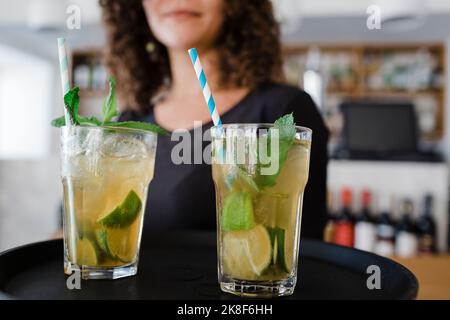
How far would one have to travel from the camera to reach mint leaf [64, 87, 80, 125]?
73cm

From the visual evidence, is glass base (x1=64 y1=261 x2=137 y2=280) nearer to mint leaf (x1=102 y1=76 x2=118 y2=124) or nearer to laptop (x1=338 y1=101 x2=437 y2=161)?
mint leaf (x1=102 y1=76 x2=118 y2=124)

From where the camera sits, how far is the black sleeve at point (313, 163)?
1284 mm

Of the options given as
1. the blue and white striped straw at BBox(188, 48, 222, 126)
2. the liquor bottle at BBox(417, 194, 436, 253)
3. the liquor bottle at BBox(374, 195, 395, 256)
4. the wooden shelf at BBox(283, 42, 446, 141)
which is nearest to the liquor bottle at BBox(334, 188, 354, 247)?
the liquor bottle at BBox(374, 195, 395, 256)

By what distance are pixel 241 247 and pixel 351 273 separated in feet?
0.82

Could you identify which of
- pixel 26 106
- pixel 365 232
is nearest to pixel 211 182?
pixel 365 232

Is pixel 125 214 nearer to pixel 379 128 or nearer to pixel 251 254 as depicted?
pixel 251 254

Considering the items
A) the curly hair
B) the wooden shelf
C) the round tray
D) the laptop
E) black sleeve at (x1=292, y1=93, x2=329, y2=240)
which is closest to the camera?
the round tray

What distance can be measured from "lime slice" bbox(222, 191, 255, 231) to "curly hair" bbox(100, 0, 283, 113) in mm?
828

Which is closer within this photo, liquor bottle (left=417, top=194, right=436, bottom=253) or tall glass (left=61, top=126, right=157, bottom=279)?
tall glass (left=61, top=126, right=157, bottom=279)

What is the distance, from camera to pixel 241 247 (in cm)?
70

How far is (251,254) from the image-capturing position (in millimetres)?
693

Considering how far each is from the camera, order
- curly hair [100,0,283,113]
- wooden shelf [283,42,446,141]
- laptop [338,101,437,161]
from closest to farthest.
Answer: curly hair [100,0,283,113]
laptop [338,101,437,161]
wooden shelf [283,42,446,141]
